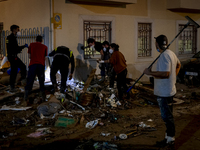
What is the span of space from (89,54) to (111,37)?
1267mm

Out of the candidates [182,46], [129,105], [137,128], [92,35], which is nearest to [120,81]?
[129,105]

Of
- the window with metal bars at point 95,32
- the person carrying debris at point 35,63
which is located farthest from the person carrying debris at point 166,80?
the window with metal bars at point 95,32

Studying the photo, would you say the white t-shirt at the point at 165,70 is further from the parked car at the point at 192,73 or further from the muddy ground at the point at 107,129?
the parked car at the point at 192,73

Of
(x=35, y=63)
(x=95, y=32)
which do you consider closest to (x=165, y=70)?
(x=35, y=63)

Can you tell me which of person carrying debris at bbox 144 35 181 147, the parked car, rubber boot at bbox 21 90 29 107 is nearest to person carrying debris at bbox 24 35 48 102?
rubber boot at bbox 21 90 29 107

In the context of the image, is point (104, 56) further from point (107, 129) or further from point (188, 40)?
point (188, 40)

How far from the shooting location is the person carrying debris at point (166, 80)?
13.4 feet

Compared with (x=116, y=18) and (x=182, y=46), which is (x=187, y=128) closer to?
(x=116, y=18)

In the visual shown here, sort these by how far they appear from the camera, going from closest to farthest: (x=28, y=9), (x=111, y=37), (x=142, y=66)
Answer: (x=28, y=9)
(x=111, y=37)
(x=142, y=66)

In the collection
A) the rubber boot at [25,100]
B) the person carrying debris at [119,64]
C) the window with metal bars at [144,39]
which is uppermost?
the window with metal bars at [144,39]

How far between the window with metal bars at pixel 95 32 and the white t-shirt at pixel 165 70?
656 centimetres

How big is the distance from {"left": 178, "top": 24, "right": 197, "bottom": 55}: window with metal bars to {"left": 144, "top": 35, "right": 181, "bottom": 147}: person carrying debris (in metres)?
10.2

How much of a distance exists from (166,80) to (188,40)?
36.4 feet

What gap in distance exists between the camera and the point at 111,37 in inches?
433
